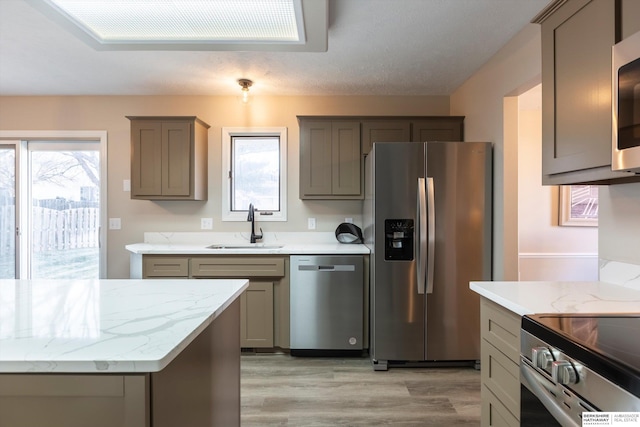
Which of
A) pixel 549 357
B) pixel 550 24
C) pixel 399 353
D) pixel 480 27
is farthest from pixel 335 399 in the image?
pixel 480 27

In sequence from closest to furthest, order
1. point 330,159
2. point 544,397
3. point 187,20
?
point 544,397
point 187,20
point 330,159

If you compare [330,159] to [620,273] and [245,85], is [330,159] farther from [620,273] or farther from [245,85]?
[620,273]

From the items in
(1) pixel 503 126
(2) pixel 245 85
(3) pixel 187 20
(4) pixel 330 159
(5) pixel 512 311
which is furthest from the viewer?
(4) pixel 330 159

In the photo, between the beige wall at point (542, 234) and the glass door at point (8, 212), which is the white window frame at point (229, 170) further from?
the beige wall at point (542, 234)

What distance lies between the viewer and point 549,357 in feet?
Answer: 3.15

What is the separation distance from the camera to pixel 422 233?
2514 millimetres

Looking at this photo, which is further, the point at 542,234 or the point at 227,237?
the point at 542,234

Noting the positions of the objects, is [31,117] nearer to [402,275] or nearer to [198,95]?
[198,95]

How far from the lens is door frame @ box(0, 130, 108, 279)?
3.45m

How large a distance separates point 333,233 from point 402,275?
1.05 meters

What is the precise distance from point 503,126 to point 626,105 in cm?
142

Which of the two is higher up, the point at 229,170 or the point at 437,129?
the point at 437,129

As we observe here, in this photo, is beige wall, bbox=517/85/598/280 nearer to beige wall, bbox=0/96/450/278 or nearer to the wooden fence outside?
beige wall, bbox=0/96/450/278

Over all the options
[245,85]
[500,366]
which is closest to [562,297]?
[500,366]
